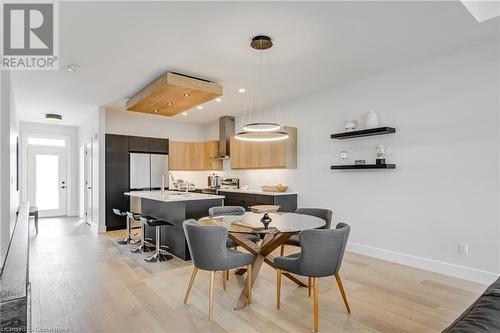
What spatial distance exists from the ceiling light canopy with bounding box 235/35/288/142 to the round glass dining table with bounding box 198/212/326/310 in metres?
1.09

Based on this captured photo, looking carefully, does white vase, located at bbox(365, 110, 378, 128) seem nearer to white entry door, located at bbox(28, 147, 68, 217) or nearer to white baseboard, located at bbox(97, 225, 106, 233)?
white baseboard, located at bbox(97, 225, 106, 233)

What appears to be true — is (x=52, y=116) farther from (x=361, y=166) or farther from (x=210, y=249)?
(x=361, y=166)

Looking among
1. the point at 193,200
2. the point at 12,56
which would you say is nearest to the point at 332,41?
the point at 193,200

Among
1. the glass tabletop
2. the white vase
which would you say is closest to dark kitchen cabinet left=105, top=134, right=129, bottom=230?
the glass tabletop

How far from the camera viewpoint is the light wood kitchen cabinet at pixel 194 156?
759 centimetres

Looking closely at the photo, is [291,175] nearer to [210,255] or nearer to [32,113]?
[210,255]

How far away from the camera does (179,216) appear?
4348 millimetres

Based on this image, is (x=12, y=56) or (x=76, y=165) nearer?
(x=12, y=56)

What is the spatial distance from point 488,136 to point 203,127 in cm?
687

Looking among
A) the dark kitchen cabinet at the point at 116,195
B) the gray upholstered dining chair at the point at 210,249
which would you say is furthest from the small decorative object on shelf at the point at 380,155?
the dark kitchen cabinet at the point at 116,195

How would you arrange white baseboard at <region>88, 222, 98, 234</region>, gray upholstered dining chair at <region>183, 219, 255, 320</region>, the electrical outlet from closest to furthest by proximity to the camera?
1. gray upholstered dining chair at <region>183, 219, 255, 320</region>
2. the electrical outlet
3. white baseboard at <region>88, 222, 98, 234</region>

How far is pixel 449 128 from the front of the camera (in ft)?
11.9

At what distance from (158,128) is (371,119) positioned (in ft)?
18.3

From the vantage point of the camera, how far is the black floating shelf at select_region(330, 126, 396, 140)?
406 centimetres
